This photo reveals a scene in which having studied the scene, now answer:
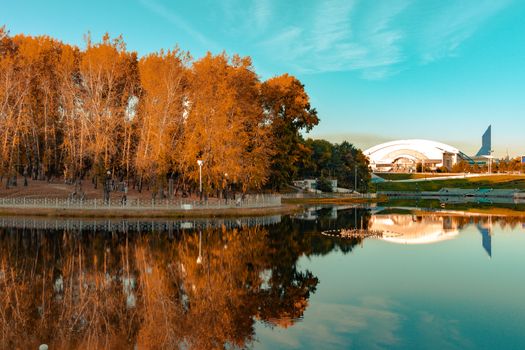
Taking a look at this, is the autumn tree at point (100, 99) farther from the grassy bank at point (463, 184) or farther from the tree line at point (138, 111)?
the grassy bank at point (463, 184)

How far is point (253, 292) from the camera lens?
16500 mm

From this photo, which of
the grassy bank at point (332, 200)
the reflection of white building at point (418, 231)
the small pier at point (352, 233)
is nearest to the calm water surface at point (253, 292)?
the reflection of white building at point (418, 231)

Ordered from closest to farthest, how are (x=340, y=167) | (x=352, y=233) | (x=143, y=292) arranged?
(x=143, y=292) < (x=352, y=233) < (x=340, y=167)

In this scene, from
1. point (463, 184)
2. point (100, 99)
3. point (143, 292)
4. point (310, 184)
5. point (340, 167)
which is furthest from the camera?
point (463, 184)

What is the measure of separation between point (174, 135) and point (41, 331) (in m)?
39.3

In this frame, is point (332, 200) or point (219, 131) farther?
point (332, 200)

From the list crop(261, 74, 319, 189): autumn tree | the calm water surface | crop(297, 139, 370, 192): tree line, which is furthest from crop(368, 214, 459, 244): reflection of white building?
crop(297, 139, 370, 192): tree line

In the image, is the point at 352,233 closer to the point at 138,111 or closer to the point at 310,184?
the point at 138,111

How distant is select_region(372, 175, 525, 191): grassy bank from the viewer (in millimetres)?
146625

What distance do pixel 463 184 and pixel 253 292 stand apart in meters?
153

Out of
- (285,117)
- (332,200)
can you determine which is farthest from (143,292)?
(332,200)

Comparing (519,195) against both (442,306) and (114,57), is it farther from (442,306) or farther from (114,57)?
(442,306)

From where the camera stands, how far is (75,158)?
4878 cm

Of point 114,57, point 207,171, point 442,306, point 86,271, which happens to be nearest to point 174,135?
point 207,171
